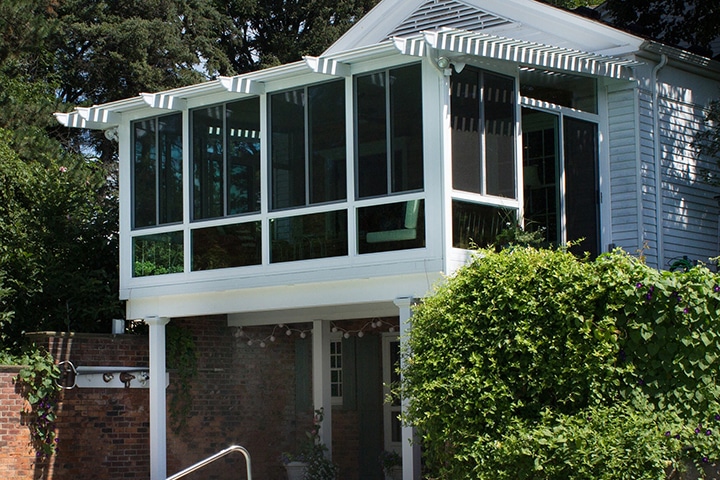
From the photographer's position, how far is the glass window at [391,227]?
36.3ft

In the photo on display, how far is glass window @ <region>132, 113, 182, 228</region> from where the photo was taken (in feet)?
43.5

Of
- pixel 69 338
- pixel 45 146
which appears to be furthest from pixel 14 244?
pixel 45 146

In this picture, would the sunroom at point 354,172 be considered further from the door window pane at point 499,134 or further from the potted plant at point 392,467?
the potted plant at point 392,467

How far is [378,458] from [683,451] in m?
7.45

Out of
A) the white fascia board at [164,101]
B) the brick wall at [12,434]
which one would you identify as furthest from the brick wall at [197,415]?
the white fascia board at [164,101]

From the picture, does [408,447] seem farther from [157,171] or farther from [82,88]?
[82,88]

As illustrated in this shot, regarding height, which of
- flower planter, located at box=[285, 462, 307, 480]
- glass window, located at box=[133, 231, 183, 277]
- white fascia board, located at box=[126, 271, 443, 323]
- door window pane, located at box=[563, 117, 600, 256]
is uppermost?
door window pane, located at box=[563, 117, 600, 256]

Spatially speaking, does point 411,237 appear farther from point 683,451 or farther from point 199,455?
point 199,455

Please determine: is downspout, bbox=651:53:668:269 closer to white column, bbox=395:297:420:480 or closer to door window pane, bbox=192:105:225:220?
white column, bbox=395:297:420:480

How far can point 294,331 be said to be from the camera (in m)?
15.7

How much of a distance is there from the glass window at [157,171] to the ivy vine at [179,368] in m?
1.64

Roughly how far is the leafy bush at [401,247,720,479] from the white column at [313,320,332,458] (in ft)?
18.6

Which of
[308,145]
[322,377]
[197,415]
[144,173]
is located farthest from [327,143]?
[197,415]

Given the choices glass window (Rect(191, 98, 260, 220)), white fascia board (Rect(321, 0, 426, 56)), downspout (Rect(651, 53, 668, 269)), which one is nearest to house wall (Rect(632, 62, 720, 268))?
downspout (Rect(651, 53, 668, 269))
